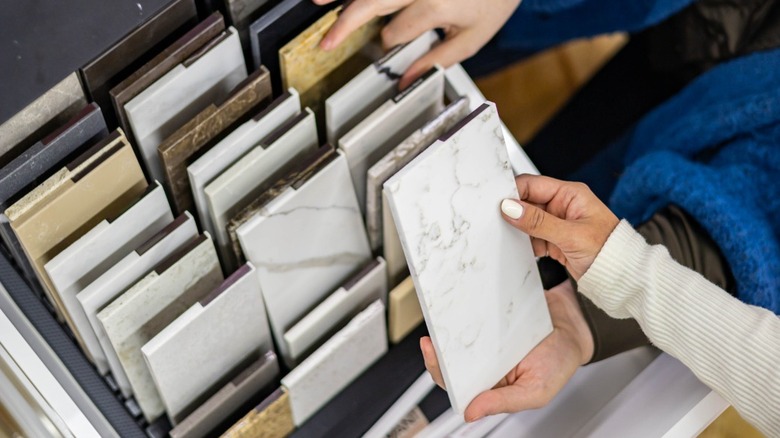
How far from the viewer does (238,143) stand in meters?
0.79

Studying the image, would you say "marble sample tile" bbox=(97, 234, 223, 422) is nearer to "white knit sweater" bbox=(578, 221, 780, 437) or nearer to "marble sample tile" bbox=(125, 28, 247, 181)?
"marble sample tile" bbox=(125, 28, 247, 181)

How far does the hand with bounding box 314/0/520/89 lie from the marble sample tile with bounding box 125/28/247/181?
91mm

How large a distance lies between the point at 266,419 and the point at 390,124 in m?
0.33

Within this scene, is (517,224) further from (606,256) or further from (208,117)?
(208,117)

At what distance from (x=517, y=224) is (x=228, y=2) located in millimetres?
319

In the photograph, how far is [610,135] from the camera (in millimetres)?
1257

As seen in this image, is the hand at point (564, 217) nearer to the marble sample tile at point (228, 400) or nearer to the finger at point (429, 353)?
the finger at point (429, 353)

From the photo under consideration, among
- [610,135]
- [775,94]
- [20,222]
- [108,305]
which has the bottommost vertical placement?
[610,135]

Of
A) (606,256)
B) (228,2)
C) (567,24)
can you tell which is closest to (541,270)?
(606,256)

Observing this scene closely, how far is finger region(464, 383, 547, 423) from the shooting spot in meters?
0.90

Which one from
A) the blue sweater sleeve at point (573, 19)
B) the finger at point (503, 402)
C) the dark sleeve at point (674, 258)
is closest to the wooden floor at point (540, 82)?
the blue sweater sleeve at point (573, 19)

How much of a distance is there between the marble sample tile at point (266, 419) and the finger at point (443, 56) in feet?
1.10

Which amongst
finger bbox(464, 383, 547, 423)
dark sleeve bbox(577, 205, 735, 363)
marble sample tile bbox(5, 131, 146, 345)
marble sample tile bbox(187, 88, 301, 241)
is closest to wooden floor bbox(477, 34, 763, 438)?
dark sleeve bbox(577, 205, 735, 363)

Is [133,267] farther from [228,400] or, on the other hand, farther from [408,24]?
[408,24]
